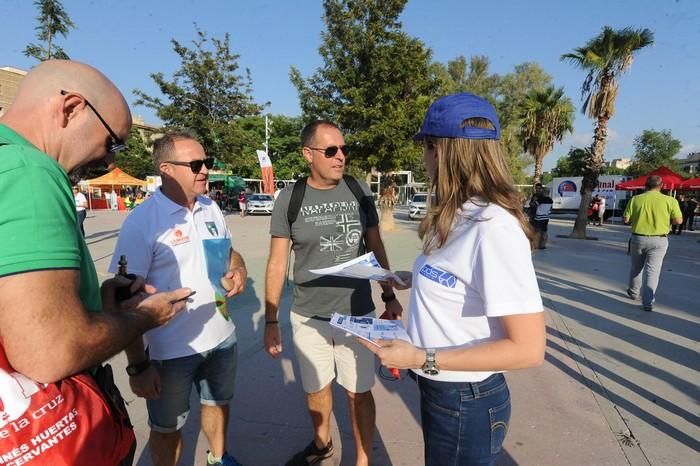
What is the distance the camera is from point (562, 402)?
130 inches

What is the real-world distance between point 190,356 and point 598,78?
16.7m

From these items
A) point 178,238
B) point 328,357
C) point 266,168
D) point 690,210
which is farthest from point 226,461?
point 690,210

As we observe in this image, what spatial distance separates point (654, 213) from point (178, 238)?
6439 mm

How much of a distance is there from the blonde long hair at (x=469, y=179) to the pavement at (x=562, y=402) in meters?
1.94

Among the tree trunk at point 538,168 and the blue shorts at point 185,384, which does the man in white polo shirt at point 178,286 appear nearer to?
the blue shorts at point 185,384

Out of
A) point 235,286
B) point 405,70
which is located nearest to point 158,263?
point 235,286

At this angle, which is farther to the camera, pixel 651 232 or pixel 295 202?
pixel 651 232

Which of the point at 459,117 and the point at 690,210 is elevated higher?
the point at 459,117

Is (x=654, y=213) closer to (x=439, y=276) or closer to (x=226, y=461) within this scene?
(x=439, y=276)

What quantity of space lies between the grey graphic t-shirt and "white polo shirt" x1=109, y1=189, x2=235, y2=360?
1.62ft

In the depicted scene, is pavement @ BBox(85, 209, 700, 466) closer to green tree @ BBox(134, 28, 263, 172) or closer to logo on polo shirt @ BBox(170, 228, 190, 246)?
logo on polo shirt @ BBox(170, 228, 190, 246)

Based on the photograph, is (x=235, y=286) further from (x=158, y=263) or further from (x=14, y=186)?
(x=14, y=186)

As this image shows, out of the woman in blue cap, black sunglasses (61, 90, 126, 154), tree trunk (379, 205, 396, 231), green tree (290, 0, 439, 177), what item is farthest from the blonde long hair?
tree trunk (379, 205, 396, 231)

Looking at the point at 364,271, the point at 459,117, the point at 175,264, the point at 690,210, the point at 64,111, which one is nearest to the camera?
the point at 64,111
